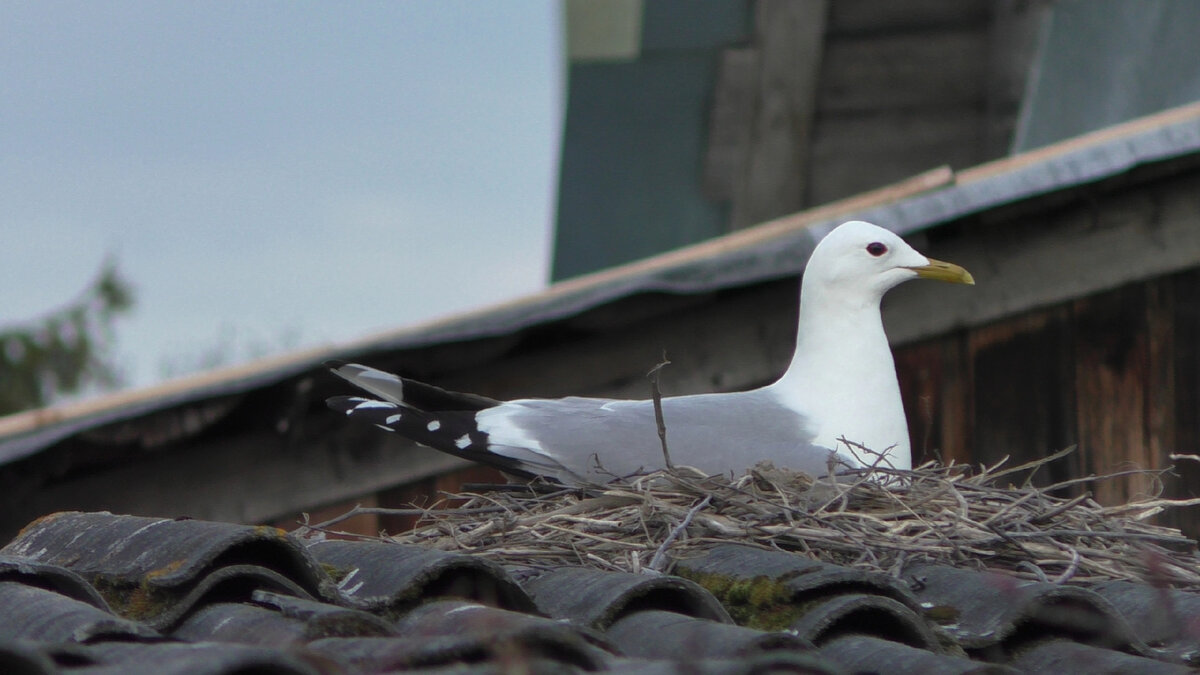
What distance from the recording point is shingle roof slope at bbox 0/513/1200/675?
169 centimetres

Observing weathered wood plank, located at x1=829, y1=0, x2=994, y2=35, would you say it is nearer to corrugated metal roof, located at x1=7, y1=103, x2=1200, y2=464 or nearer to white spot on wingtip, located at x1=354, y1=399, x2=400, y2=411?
corrugated metal roof, located at x1=7, y1=103, x2=1200, y2=464

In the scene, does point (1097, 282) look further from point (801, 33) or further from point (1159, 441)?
point (801, 33)

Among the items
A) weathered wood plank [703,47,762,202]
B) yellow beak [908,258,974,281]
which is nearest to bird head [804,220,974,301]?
yellow beak [908,258,974,281]

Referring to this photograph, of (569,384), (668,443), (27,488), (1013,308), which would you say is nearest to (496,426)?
(668,443)

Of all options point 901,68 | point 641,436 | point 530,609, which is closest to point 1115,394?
point 641,436

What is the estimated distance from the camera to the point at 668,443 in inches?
126

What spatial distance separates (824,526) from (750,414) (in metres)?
0.75

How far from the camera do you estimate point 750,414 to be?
11.1 ft

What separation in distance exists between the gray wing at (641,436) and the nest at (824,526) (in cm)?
19

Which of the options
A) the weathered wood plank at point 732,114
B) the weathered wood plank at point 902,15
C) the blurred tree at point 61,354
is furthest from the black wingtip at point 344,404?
the blurred tree at point 61,354

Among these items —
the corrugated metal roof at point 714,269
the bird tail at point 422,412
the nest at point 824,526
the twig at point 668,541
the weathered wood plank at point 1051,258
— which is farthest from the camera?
the weathered wood plank at point 1051,258

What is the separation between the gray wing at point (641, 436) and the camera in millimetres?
3195

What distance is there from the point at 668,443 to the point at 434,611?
4.30 ft

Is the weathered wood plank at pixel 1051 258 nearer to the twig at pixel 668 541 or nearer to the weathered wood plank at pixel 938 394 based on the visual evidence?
the weathered wood plank at pixel 938 394
